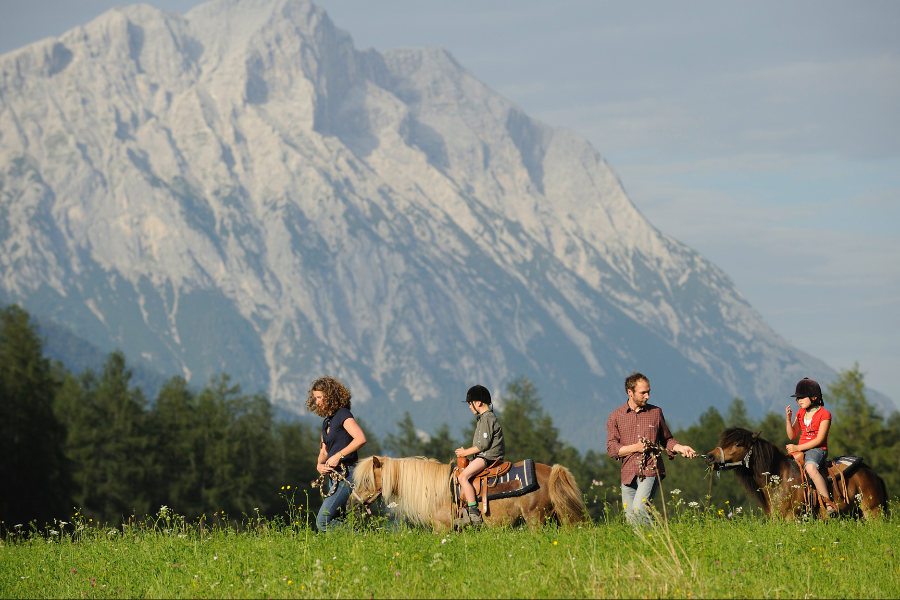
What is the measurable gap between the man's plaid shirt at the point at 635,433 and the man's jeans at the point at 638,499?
0.35ft

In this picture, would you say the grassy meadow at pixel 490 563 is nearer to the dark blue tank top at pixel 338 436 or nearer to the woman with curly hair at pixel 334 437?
the woman with curly hair at pixel 334 437

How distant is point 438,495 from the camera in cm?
1206

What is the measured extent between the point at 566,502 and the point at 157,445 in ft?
183

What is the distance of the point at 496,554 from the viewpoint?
375 inches

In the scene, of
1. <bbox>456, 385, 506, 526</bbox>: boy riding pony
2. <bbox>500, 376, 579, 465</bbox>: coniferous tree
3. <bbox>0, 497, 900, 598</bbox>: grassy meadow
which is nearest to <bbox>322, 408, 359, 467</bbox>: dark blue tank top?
<bbox>0, 497, 900, 598</bbox>: grassy meadow

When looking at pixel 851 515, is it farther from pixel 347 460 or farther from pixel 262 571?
pixel 262 571

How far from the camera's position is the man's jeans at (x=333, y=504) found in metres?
11.7

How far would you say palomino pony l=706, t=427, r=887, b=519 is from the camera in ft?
40.7

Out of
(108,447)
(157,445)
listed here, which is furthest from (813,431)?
(157,445)

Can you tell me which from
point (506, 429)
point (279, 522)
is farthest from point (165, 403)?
point (279, 522)

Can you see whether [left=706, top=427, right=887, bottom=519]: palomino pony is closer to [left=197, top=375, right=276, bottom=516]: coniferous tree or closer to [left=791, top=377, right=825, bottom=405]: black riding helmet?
[left=791, top=377, right=825, bottom=405]: black riding helmet

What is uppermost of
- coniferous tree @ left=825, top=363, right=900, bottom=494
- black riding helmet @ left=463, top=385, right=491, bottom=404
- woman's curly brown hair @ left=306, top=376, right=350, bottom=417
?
woman's curly brown hair @ left=306, top=376, right=350, bottom=417

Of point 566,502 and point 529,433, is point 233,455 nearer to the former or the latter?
point 529,433

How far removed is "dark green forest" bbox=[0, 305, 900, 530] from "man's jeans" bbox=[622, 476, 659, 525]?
3434 centimetres
